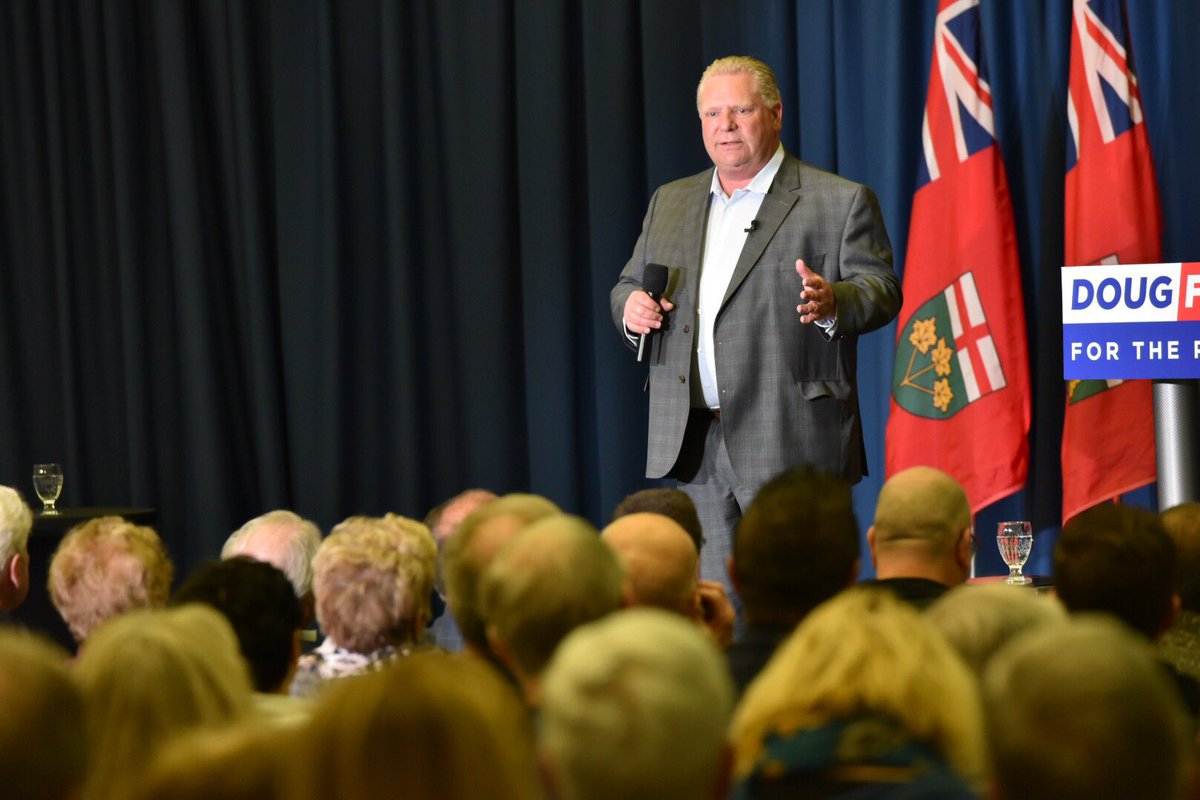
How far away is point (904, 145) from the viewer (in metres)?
Answer: 5.57

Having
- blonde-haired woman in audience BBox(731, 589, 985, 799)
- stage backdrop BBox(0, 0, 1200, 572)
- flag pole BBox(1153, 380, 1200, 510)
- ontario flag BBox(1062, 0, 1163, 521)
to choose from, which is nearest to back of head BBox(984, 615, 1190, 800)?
blonde-haired woman in audience BBox(731, 589, 985, 799)

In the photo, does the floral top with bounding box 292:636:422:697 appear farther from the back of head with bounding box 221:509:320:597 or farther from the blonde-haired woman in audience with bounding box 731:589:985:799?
the blonde-haired woman in audience with bounding box 731:589:985:799

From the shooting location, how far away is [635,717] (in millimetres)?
1281

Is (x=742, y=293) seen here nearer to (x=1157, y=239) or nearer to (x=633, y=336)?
(x=633, y=336)

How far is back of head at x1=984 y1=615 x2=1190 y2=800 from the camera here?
1.15 metres

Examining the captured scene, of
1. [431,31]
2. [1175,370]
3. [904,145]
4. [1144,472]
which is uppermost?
[431,31]

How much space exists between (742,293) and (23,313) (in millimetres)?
4155

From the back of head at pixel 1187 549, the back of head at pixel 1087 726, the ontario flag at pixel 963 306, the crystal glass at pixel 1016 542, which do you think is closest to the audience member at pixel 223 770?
the back of head at pixel 1087 726

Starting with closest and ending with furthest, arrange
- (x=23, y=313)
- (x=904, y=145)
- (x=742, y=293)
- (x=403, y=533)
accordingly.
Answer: (x=403, y=533)
(x=742, y=293)
(x=904, y=145)
(x=23, y=313)

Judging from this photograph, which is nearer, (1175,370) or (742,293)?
(742,293)

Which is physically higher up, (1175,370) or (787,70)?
(787,70)

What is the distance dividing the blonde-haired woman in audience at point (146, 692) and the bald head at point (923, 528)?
146 cm

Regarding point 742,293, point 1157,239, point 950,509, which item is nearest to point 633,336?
point 742,293

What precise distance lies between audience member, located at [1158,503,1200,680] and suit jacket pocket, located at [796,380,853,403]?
4.03 feet
